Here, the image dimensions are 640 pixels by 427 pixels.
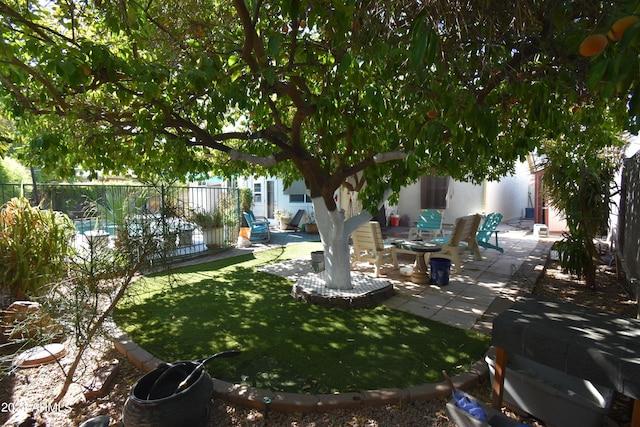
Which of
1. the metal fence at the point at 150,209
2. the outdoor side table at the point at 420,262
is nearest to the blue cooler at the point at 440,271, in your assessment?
the outdoor side table at the point at 420,262

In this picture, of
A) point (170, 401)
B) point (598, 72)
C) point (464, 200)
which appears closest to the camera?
point (598, 72)

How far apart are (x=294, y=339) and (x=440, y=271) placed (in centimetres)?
339

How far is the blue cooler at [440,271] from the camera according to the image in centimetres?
606

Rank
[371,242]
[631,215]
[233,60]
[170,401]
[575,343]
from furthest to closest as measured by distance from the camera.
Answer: [371,242] → [631,215] → [233,60] → [170,401] → [575,343]

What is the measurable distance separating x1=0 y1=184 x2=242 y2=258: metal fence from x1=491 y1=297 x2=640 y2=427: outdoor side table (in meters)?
3.40

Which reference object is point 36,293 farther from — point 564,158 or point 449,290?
point 564,158

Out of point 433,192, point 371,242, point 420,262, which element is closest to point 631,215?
point 420,262

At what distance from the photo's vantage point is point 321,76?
4312 mm

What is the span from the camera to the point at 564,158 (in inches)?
265

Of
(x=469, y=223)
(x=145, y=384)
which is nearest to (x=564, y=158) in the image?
(x=469, y=223)

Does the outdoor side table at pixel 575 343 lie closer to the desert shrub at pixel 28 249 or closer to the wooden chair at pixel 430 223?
the desert shrub at pixel 28 249

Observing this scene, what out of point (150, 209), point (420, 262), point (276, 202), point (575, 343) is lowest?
Result: point (420, 262)

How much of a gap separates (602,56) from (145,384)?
3.51 metres

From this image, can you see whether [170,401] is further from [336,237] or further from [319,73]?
[319,73]
